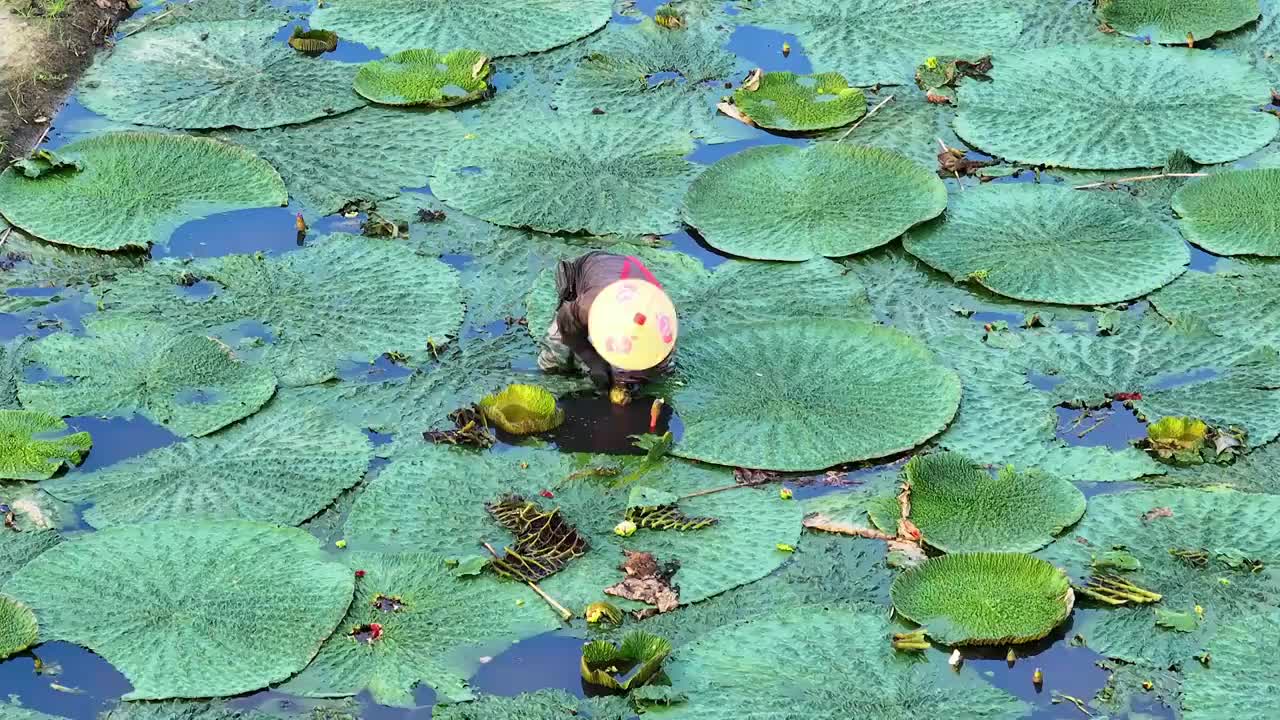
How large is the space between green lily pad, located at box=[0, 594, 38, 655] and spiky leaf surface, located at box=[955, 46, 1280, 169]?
4782 millimetres

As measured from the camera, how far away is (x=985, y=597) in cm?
502

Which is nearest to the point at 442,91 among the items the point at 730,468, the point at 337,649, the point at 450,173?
the point at 450,173

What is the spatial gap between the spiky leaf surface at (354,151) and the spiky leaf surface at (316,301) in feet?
1.73

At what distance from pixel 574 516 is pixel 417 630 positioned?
2.35ft

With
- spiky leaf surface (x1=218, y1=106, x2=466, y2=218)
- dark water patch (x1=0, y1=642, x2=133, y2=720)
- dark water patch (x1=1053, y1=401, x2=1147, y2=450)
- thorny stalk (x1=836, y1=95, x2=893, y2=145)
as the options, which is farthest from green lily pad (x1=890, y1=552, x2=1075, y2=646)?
spiky leaf surface (x1=218, y1=106, x2=466, y2=218)

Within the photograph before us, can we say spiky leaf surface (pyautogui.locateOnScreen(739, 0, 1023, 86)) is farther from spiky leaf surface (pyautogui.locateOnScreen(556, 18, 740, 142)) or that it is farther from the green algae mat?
spiky leaf surface (pyautogui.locateOnScreen(556, 18, 740, 142))

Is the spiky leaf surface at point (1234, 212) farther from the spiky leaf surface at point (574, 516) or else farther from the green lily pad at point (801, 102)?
the spiky leaf surface at point (574, 516)

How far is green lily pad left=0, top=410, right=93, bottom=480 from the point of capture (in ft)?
18.6

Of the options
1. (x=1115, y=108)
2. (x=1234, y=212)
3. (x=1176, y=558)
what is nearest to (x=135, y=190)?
(x=1115, y=108)

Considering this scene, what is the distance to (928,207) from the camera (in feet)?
23.2

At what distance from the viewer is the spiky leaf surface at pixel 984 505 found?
5.27 m

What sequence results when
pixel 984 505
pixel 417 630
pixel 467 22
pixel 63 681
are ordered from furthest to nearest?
pixel 467 22, pixel 984 505, pixel 417 630, pixel 63 681

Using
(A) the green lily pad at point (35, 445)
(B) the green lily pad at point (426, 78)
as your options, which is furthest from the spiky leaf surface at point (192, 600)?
(B) the green lily pad at point (426, 78)

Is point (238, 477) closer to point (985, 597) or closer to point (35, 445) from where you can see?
point (35, 445)
